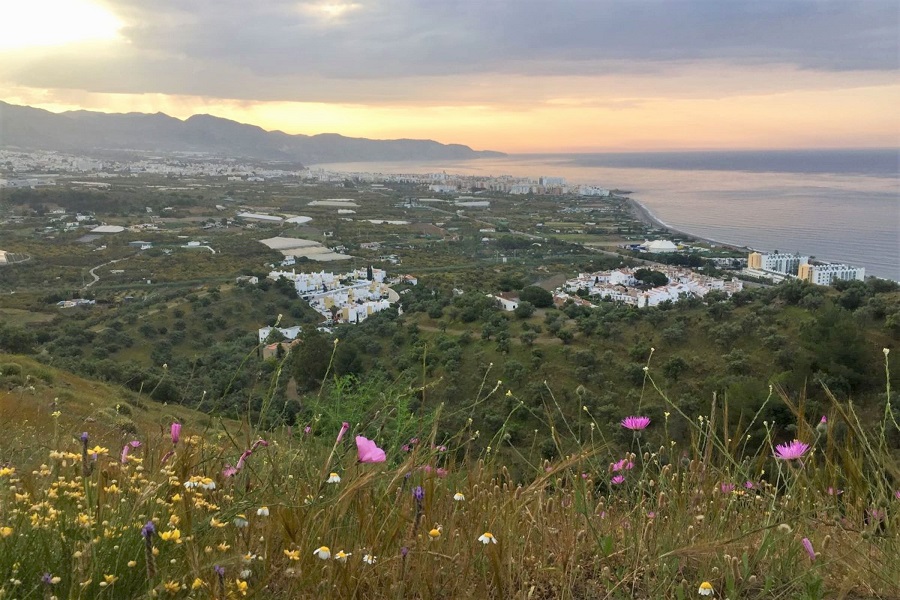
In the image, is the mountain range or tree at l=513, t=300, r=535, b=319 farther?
the mountain range

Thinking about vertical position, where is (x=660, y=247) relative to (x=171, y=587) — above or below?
below

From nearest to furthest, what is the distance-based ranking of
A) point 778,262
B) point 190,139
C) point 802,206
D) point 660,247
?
1. point 778,262
2. point 660,247
3. point 802,206
4. point 190,139

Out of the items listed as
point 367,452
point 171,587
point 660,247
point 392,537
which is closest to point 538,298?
point 660,247

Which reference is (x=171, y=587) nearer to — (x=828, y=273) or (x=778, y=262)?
(x=828, y=273)

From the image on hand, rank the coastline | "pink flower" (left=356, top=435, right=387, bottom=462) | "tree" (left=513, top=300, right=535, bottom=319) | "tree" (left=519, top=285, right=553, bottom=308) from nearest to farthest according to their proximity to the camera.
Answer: "pink flower" (left=356, top=435, right=387, bottom=462) < "tree" (left=513, top=300, right=535, bottom=319) < "tree" (left=519, top=285, right=553, bottom=308) < the coastline

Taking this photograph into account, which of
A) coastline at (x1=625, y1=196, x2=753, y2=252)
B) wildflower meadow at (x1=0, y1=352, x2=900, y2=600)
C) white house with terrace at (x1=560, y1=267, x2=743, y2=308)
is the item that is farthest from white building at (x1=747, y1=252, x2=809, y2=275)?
wildflower meadow at (x1=0, y1=352, x2=900, y2=600)

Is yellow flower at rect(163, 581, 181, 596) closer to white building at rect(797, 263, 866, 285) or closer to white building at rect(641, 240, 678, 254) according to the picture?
white building at rect(797, 263, 866, 285)

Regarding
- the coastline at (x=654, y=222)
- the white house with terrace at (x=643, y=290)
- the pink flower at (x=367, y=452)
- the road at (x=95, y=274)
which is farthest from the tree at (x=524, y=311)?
the coastline at (x=654, y=222)

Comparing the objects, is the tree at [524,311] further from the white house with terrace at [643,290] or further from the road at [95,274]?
the road at [95,274]
